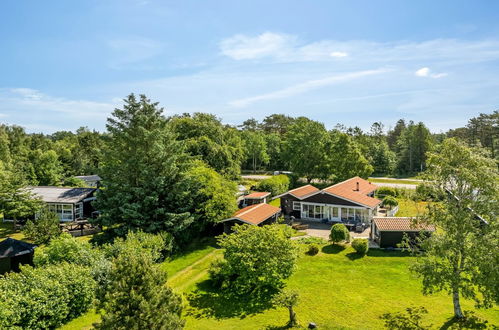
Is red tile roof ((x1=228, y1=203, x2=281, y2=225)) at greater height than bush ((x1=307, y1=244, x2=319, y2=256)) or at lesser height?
greater

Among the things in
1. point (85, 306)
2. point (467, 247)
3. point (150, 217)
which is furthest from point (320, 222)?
point (85, 306)

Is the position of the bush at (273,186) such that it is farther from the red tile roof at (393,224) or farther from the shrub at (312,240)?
the red tile roof at (393,224)

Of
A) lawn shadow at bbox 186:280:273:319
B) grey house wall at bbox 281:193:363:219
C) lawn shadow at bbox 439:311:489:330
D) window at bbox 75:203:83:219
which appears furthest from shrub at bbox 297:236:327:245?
window at bbox 75:203:83:219

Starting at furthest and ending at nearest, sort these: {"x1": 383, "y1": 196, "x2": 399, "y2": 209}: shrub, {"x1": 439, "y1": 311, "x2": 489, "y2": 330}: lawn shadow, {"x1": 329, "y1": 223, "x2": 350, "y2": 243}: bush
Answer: {"x1": 383, "y1": 196, "x2": 399, "y2": 209}: shrub, {"x1": 329, "y1": 223, "x2": 350, "y2": 243}: bush, {"x1": 439, "y1": 311, "x2": 489, "y2": 330}: lawn shadow

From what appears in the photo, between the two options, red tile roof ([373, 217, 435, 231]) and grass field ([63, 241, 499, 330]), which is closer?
grass field ([63, 241, 499, 330])

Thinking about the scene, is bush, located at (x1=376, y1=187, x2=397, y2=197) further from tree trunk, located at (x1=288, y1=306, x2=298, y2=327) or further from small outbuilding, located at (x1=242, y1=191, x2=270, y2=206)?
tree trunk, located at (x1=288, y1=306, x2=298, y2=327)

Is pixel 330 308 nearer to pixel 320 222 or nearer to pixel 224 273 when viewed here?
pixel 224 273
